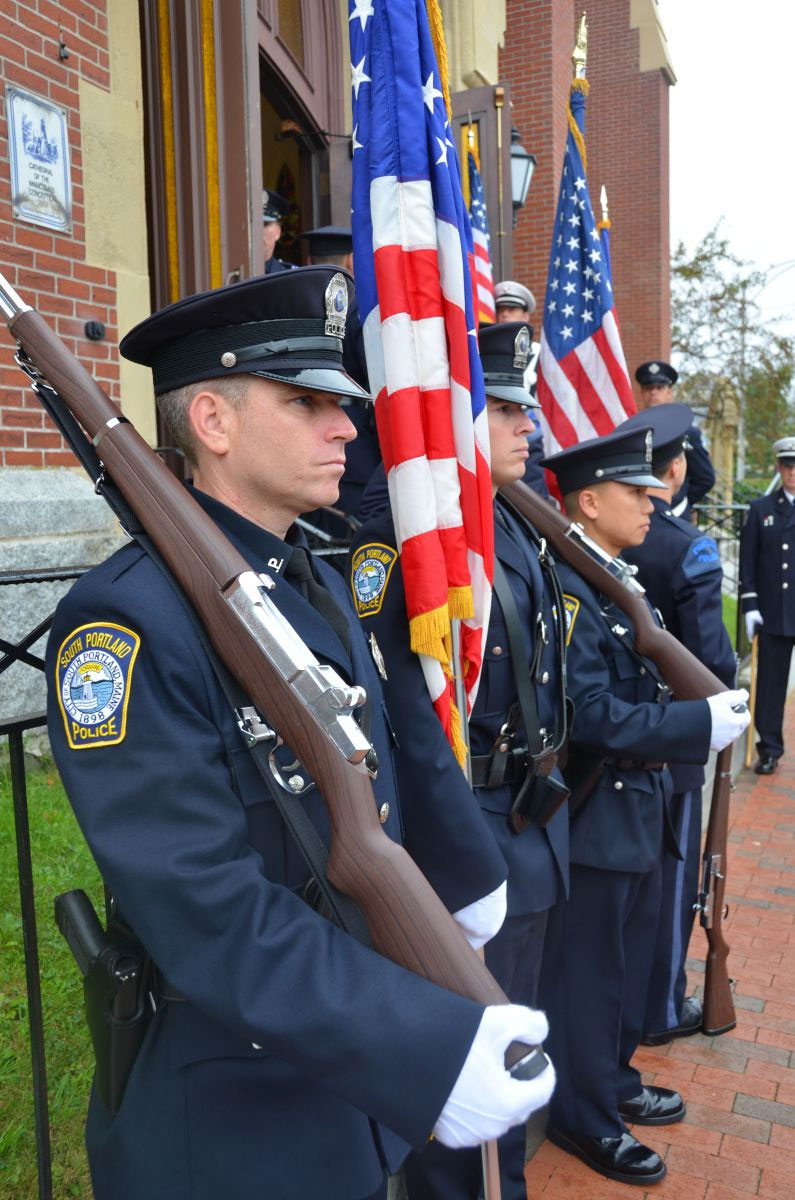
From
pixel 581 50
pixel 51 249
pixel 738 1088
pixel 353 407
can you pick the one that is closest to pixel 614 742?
pixel 738 1088

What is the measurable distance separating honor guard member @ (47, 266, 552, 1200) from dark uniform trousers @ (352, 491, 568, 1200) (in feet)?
1.61

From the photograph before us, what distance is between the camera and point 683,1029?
349 centimetres

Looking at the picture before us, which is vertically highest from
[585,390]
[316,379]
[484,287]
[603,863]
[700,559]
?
[484,287]

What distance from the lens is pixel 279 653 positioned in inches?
52.4

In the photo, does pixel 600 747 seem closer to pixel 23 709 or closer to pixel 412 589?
pixel 412 589

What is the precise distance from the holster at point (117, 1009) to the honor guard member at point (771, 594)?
6166 mm

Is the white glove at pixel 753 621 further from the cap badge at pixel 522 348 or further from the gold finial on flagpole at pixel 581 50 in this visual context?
the cap badge at pixel 522 348

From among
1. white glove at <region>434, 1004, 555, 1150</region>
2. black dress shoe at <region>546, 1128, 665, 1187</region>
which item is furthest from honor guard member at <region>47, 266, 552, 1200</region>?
black dress shoe at <region>546, 1128, 665, 1187</region>

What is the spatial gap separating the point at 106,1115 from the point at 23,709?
2.58 m

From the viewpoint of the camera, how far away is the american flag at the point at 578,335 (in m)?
5.49

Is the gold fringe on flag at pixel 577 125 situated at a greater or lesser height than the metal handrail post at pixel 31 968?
greater

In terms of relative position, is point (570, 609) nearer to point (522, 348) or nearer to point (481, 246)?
point (522, 348)

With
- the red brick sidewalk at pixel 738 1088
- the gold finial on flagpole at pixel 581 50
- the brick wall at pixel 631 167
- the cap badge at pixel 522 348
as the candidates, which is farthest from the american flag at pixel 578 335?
the brick wall at pixel 631 167

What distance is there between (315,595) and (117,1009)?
0.69m
